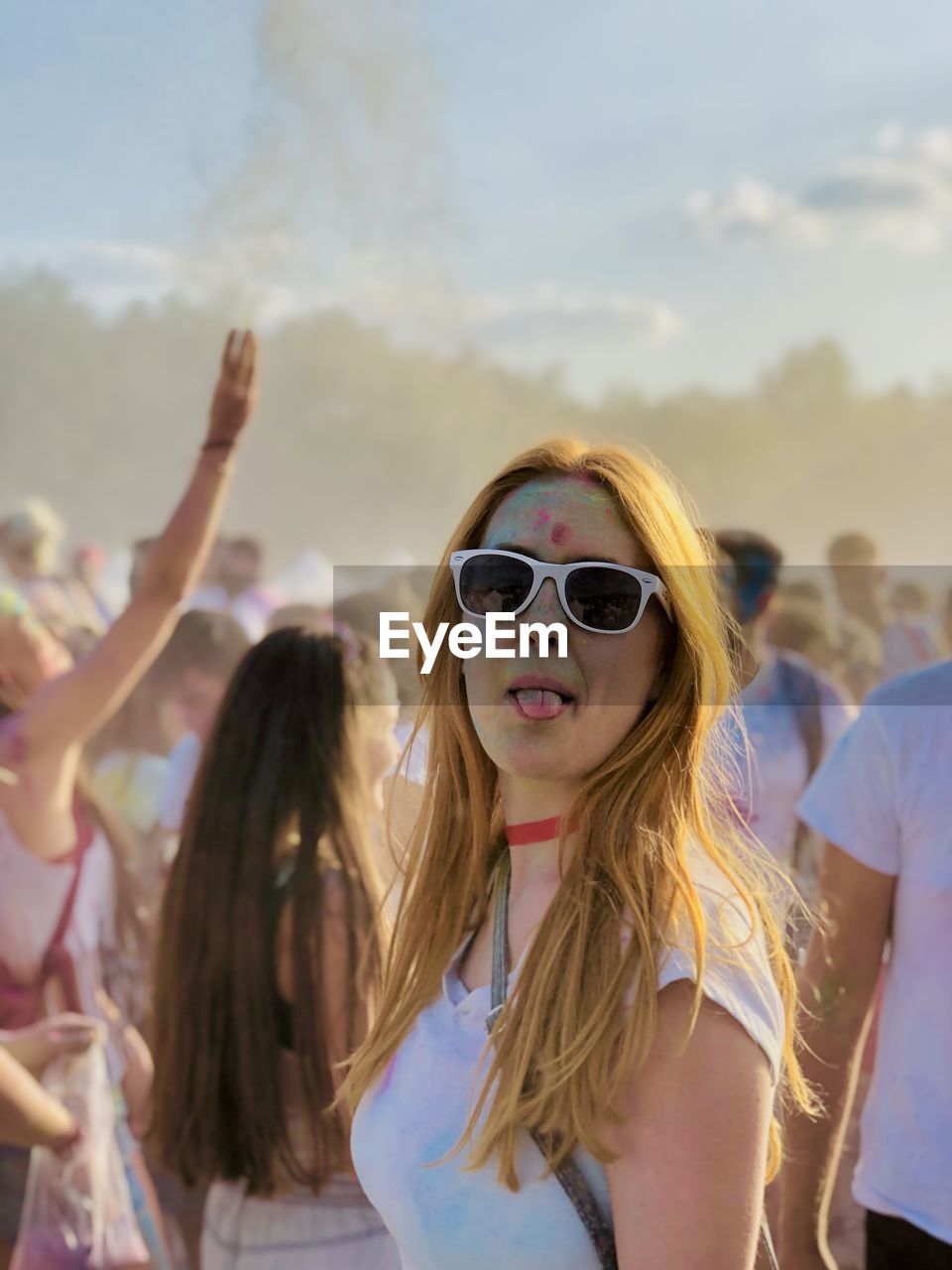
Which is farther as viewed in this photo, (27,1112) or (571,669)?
(27,1112)

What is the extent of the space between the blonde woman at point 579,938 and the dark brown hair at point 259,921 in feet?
1.79

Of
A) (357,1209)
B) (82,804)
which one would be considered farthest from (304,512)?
(357,1209)

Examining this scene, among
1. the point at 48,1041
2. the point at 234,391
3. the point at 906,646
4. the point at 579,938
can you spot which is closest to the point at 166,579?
the point at 234,391

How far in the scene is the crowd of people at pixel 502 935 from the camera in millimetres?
947

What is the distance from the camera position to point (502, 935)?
1.13m

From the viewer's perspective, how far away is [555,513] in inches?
46.4

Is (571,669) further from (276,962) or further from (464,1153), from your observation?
(276,962)

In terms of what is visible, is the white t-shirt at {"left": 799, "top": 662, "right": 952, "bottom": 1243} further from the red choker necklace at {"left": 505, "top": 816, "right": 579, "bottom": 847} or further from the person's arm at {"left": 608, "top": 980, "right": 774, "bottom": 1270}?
the person's arm at {"left": 608, "top": 980, "right": 774, "bottom": 1270}

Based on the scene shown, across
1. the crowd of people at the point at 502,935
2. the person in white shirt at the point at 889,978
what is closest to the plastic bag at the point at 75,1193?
the crowd of people at the point at 502,935

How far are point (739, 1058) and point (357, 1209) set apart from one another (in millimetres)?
1059

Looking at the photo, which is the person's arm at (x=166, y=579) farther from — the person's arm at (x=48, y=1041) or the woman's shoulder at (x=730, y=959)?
the woman's shoulder at (x=730, y=959)

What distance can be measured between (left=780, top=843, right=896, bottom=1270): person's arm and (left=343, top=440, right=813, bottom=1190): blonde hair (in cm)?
42

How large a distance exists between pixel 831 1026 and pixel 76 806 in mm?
1517

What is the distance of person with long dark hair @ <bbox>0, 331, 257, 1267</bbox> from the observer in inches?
87.3
